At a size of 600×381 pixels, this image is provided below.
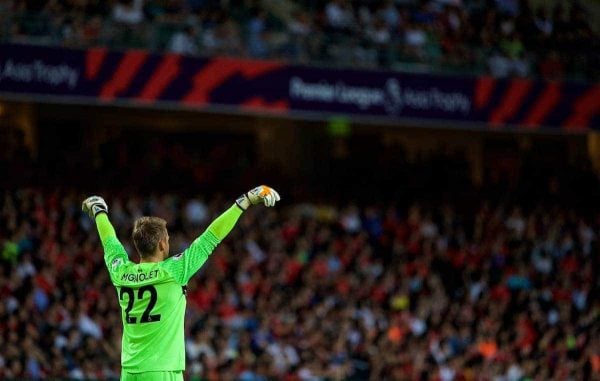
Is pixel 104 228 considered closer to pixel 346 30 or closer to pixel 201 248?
pixel 201 248

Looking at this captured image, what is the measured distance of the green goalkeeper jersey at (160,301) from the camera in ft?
26.6

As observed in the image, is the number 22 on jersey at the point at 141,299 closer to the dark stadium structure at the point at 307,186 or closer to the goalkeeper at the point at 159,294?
the goalkeeper at the point at 159,294

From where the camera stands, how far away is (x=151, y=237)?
26.3 ft

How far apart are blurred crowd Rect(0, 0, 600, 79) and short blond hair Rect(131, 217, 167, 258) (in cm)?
1458

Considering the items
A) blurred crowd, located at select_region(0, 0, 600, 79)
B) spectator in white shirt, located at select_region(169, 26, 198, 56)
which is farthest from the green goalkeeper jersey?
spectator in white shirt, located at select_region(169, 26, 198, 56)

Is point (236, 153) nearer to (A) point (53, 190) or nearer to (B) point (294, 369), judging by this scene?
(A) point (53, 190)

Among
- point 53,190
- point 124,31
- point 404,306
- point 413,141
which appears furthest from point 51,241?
point 413,141

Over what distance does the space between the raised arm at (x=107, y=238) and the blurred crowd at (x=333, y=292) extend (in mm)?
10219

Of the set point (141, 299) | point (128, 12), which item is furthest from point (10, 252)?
point (141, 299)

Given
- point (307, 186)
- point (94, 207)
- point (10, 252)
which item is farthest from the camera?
point (307, 186)

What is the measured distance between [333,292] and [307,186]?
4548 mm

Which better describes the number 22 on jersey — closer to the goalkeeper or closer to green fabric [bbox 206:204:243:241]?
A: the goalkeeper

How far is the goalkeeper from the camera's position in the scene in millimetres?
8102

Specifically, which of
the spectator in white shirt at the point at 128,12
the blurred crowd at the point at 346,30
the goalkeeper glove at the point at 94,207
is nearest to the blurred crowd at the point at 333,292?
the blurred crowd at the point at 346,30
